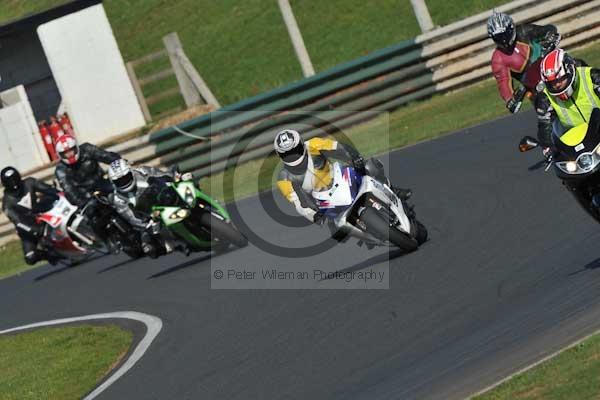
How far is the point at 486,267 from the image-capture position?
36.6 feet

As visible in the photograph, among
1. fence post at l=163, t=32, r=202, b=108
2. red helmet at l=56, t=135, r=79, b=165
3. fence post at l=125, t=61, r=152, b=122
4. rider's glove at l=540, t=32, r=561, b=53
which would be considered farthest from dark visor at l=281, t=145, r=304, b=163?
fence post at l=125, t=61, r=152, b=122

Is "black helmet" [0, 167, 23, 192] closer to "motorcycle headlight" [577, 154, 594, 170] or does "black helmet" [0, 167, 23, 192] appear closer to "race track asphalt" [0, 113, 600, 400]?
"race track asphalt" [0, 113, 600, 400]

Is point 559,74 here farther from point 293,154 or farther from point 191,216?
point 191,216

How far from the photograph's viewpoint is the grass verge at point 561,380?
24.2 ft

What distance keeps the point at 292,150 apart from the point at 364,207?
34.7 inches

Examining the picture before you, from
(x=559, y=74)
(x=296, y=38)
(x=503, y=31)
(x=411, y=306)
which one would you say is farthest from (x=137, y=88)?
(x=559, y=74)

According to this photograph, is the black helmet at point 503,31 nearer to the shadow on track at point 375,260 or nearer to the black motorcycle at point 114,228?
the shadow on track at point 375,260

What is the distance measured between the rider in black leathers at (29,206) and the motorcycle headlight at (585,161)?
11.5 meters

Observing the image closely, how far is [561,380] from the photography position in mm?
7641

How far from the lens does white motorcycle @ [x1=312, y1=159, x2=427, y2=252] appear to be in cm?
1220

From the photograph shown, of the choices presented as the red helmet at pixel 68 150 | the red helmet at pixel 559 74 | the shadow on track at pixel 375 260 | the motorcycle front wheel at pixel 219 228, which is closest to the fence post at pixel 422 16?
the red helmet at pixel 68 150

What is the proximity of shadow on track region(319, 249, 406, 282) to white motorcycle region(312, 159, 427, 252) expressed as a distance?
12.3 inches

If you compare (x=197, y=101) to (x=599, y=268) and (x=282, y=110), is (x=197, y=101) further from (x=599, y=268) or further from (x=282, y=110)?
(x=599, y=268)

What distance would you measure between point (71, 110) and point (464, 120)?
31.5 feet
